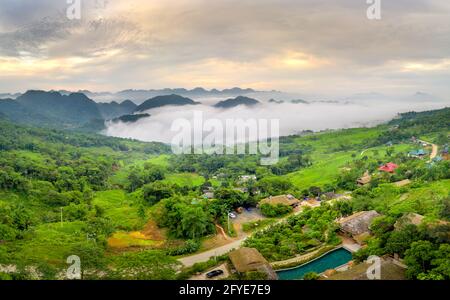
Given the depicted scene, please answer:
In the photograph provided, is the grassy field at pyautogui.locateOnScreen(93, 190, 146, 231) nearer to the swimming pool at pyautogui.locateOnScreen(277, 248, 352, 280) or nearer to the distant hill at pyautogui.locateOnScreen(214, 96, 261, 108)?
the swimming pool at pyautogui.locateOnScreen(277, 248, 352, 280)

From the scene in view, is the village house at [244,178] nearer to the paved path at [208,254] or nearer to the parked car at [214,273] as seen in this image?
the paved path at [208,254]

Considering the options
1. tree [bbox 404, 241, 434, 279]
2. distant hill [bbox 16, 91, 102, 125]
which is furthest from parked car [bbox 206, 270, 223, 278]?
distant hill [bbox 16, 91, 102, 125]

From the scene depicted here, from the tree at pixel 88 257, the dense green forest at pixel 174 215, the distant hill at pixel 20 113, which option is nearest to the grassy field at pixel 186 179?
the dense green forest at pixel 174 215

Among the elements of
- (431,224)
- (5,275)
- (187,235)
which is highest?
(431,224)

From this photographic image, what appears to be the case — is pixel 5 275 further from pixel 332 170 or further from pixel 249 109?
pixel 249 109

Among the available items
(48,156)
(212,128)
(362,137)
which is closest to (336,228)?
(48,156)

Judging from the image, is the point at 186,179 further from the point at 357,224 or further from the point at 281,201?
the point at 357,224
